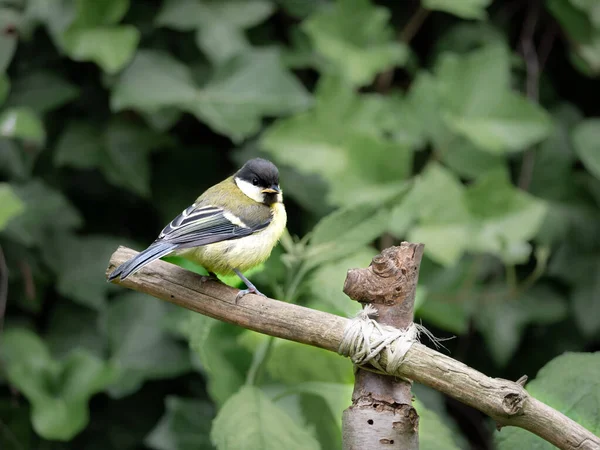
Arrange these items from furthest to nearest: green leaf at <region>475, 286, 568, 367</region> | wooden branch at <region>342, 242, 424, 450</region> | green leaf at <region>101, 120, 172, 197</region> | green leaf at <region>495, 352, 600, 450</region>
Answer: green leaf at <region>475, 286, 568, 367</region>, green leaf at <region>101, 120, 172, 197</region>, green leaf at <region>495, 352, 600, 450</region>, wooden branch at <region>342, 242, 424, 450</region>

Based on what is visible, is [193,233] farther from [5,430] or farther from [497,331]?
[497,331]

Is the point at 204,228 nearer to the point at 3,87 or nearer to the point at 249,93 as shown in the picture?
the point at 249,93

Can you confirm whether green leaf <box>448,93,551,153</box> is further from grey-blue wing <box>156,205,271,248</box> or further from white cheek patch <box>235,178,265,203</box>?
grey-blue wing <box>156,205,271,248</box>

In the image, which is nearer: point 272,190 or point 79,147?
point 272,190

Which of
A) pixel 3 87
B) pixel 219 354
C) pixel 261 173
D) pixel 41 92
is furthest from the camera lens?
pixel 41 92

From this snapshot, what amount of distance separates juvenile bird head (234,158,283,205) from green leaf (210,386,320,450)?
1.83 ft

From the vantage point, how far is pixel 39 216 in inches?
94.6

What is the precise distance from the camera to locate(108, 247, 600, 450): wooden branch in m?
1.09

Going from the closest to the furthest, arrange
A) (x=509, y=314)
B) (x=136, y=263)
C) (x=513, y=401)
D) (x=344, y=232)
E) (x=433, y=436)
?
1. (x=513, y=401)
2. (x=136, y=263)
3. (x=433, y=436)
4. (x=344, y=232)
5. (x=509, y=314)

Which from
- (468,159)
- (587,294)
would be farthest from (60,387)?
(587,294)

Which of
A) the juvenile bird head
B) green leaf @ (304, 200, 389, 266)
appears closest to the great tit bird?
the juvenile bird head

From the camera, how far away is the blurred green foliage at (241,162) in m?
2.35

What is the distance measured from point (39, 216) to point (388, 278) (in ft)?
5.00

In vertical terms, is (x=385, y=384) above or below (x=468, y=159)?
above
